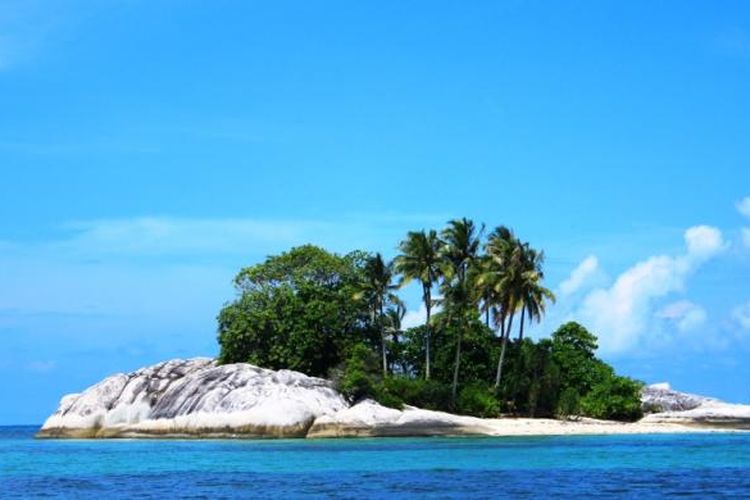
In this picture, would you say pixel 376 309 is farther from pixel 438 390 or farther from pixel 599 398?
pixel 599 398

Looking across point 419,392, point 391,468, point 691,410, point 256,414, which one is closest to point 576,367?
point 691,410

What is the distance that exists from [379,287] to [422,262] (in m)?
3.97

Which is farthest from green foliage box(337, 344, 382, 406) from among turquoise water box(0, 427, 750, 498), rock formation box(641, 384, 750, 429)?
rock formation box(641, 384, 750, 429)

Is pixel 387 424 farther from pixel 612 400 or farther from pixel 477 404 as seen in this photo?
pixel 612 400

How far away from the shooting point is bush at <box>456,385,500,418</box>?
69.6 meters

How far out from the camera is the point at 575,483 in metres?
35.4

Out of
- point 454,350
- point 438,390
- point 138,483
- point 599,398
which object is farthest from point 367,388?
point 138,483

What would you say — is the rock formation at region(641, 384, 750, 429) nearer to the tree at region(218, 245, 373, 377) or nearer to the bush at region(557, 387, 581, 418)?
the bush at region(557, 387, 581, 418)

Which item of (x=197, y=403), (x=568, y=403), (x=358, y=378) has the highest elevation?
(x=358, y=378)

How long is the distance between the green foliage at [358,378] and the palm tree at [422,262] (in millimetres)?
5428

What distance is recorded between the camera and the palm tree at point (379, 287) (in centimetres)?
7494

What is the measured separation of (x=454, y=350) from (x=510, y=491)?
41.9m

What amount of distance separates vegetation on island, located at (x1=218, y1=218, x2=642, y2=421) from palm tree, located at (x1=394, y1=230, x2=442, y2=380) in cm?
7

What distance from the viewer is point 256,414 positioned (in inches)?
2520
